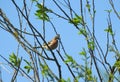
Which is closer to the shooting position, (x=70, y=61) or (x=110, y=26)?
(x=70, y=61)

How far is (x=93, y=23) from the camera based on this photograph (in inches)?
101

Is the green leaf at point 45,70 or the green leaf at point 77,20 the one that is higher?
the green leaf at point 77,20

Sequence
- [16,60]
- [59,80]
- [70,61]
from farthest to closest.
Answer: [16,60] < [70,61] < [59,80]

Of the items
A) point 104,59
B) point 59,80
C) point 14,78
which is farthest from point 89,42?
point 14,78

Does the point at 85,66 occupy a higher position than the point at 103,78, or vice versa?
the point at 85,66

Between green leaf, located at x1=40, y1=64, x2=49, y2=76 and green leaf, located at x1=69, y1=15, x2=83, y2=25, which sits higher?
green leaf, located at x1=69, y1=15, x2=83, y2=25

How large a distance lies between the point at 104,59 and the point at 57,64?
41cm

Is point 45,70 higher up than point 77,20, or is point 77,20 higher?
point 77,20

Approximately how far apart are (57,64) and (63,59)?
0.08 m

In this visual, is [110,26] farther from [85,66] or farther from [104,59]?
[85,66]

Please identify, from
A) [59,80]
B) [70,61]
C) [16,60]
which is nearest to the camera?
[59,80]

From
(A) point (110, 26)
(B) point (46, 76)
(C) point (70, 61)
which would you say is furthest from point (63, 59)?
(A) point (110, 26)

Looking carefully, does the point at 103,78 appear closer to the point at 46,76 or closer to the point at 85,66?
the point at 85,66

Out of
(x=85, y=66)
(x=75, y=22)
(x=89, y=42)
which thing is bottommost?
(x=85, y=66)
